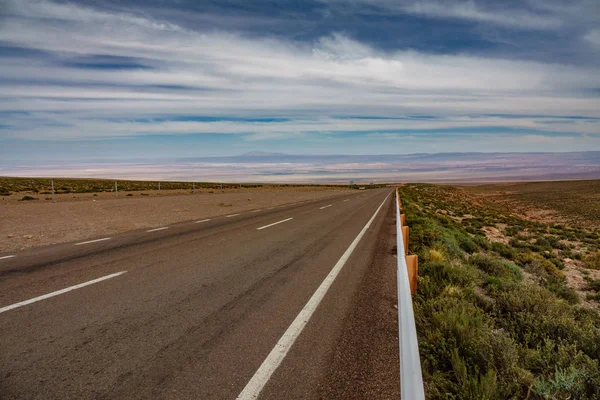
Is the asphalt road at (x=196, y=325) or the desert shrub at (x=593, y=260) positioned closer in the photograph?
the asphalt road at (x=196, y=325)

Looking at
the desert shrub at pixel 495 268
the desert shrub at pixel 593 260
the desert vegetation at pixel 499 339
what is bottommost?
the desert shrub at pixel 593 260

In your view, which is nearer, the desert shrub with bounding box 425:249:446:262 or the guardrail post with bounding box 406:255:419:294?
the guardrail post with bounding box 406:255:419:294

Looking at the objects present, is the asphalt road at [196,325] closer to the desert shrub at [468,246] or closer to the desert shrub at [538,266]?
the desert shrub at [468,246]

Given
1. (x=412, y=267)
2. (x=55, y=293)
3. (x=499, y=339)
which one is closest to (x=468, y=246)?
(x=412, y=267)

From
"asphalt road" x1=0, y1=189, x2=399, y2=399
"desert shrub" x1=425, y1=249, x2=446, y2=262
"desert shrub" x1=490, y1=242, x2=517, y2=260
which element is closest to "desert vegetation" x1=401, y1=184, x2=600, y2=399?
"desert shrub" x1=425, y1=249, x2=446, y2=262

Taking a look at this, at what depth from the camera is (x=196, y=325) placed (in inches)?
171

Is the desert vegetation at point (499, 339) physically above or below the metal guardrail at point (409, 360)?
below

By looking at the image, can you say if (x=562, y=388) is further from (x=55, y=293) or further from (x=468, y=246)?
(x=468, y=246)

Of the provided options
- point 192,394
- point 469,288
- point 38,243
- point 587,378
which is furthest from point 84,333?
point 38,243

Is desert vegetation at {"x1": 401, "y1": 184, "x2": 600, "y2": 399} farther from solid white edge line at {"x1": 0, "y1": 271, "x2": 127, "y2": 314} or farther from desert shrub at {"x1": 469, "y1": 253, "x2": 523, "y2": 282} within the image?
solid white edge line at {"x1": 0, "y1": 271, "x2": 127, "y2": 314}

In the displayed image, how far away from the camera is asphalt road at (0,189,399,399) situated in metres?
3.14

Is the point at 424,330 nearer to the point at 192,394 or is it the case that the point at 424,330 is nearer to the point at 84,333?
the point at 192,394

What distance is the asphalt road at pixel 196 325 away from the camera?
3.14m

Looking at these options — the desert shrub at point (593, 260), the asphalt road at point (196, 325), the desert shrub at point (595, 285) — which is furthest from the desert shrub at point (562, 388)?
the desert shrub at point (593, 260)
